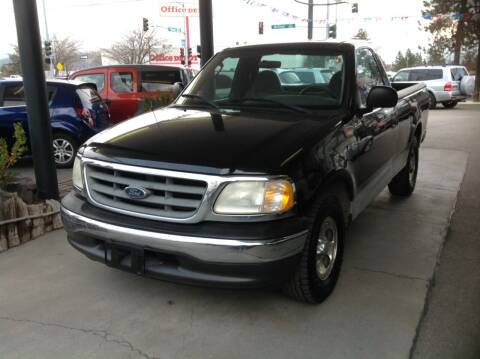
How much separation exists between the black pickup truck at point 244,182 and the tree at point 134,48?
49.3 m

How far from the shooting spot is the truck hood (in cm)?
278

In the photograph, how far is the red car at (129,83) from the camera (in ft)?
34.9

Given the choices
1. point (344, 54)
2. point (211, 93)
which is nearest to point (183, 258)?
point (211, 93)

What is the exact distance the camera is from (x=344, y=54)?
398 centimetres

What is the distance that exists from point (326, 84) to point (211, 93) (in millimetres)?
1007

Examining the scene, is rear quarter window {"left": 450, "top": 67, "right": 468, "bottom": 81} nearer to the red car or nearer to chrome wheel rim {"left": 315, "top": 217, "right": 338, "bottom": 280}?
the red car

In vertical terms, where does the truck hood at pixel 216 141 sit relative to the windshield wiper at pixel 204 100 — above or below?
below

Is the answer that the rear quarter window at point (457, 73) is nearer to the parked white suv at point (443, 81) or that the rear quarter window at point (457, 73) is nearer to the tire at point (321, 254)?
the parked white suv at point (443, 81)

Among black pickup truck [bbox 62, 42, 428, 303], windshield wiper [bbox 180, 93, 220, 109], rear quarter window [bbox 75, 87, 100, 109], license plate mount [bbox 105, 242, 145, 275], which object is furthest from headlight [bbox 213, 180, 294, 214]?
rear quarter window [bbox 75, 87, 100, 109]

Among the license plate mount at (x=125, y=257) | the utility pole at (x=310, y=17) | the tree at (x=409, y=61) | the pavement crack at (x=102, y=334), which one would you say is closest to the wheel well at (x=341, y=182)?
the license plate mount at (x=125, y=257)

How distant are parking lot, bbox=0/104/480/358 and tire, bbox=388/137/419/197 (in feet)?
4.19

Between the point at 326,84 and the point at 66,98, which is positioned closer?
the point at 326,84

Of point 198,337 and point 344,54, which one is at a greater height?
point 344,54

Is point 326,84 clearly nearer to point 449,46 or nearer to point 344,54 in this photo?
point 344,54
